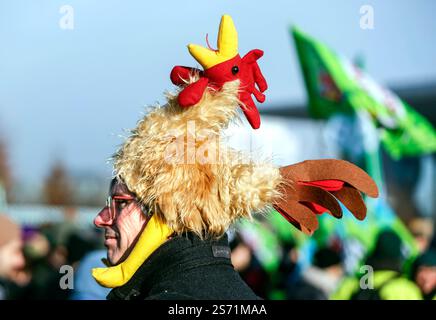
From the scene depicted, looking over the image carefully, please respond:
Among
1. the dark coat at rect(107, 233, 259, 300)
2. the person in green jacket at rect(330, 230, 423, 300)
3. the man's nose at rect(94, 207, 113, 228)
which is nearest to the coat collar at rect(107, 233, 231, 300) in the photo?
the dark coat at rect(107, 233, 259, 300)

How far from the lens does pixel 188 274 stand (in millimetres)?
2320

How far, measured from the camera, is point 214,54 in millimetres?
2434

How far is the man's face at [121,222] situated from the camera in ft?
7.97

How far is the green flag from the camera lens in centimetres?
719

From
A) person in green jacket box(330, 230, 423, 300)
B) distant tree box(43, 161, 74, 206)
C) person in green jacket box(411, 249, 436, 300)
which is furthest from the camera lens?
distant tree box(43, 161, 74, 206)

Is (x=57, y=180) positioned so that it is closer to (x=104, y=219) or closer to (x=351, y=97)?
(x=351, y=97)

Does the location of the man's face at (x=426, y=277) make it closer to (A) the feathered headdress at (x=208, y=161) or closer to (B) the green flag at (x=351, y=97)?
(A) the feathered headdress at (x=208, y=161)

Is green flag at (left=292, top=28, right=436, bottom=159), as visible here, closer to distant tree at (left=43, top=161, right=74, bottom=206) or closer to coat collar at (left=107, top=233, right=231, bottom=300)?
coat collar at (left=107, top=233, right=231, bottom=300)

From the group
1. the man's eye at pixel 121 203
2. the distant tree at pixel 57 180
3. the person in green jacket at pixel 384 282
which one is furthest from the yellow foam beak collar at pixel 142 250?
the distant tree at pixel 57 180

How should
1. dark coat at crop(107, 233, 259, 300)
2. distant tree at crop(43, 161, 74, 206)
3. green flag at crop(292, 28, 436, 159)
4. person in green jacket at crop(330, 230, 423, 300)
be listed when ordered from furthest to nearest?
distant tree at crop(43, 161, 74, 206)
green flag at crop(292, 28, 436, 159)
person in green jacket at crop(330, 230, 423, 300)
dark coat at crop(107, 233, 259, 300)

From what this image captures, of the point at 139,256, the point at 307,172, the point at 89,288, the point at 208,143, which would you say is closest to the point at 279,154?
the point at 307,172

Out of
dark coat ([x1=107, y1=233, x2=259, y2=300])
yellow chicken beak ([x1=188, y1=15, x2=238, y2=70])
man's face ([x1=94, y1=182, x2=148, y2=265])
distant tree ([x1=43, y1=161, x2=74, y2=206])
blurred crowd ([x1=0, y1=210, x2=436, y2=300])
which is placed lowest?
distant tree ([x1=43, y1=161, x2=74, y2=206])

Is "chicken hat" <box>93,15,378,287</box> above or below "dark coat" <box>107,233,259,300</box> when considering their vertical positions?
above

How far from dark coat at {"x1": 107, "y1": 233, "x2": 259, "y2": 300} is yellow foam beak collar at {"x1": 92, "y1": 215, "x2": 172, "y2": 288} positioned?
0.05ft
